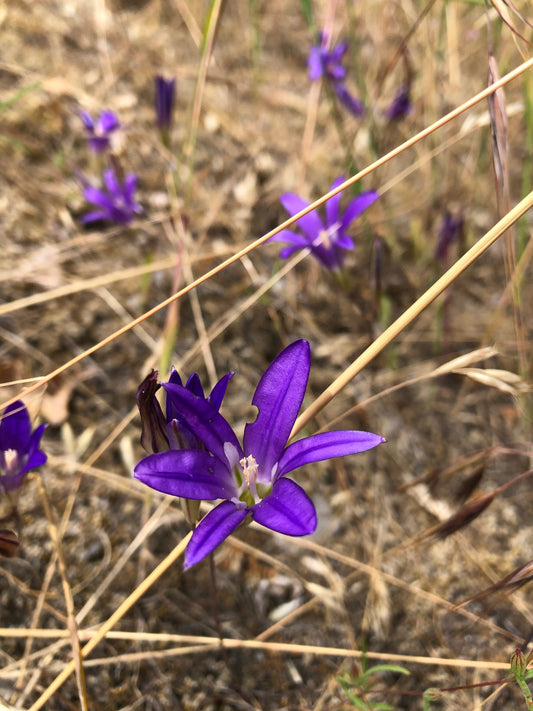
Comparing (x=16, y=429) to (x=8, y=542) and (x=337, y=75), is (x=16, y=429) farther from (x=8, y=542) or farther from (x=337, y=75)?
(x=337, y=75)

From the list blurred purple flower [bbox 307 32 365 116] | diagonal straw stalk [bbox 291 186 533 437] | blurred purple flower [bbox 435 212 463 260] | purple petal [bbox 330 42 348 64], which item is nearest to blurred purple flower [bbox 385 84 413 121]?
blurred purple flower [bbox 307 32 365 116]

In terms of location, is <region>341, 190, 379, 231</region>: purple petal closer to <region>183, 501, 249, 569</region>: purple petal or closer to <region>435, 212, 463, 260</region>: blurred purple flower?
<region>435, 212, 463, 260</region>: blurred purple flower

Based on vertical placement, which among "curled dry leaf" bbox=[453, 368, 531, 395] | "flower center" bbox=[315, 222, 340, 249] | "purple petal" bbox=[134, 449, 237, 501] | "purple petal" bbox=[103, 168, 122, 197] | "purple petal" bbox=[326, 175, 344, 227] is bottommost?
"curled dry leaf" bbox=[453, 368, 531, 395]

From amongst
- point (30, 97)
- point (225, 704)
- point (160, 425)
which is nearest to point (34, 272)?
point (30, 97)

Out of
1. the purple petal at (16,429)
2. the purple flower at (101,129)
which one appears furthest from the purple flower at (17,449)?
the purple flower at (101,129)

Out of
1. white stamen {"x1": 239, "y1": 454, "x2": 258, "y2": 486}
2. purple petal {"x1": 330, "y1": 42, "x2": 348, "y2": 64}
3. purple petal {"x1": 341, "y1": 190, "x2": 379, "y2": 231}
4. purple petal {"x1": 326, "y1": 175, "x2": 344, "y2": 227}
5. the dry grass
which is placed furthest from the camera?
purple petal {"x1": 330, "y1": 42, "x2": 348, "y2": 64}

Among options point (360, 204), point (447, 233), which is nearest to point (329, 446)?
point (360, 204)

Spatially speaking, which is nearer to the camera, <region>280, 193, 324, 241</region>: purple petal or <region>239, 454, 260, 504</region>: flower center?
<region>239, 454, 260, 504</region>: flower center
